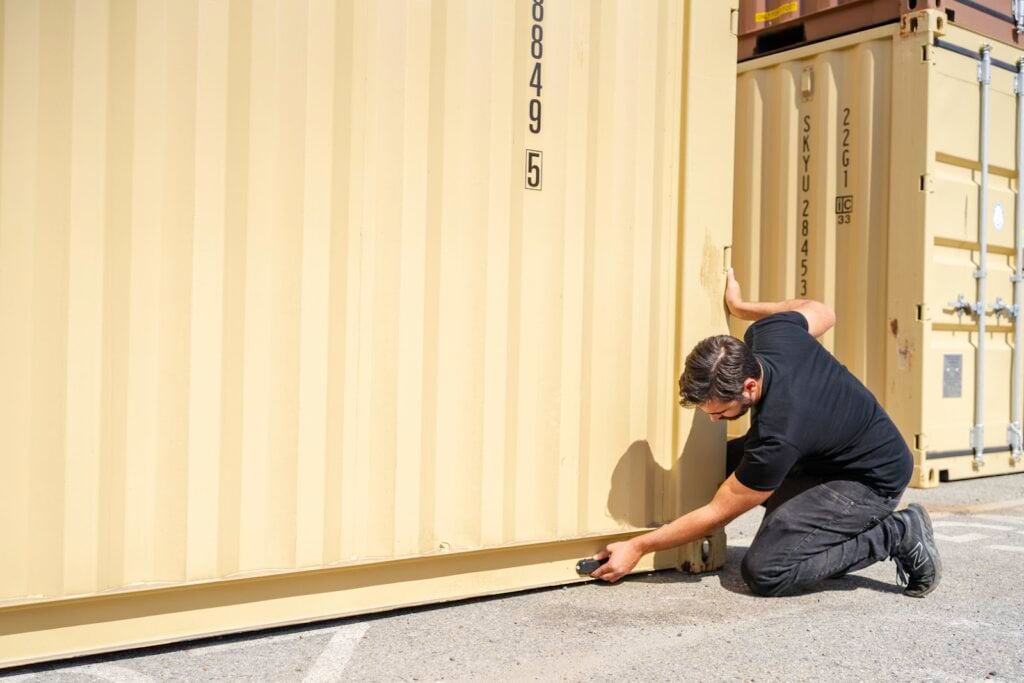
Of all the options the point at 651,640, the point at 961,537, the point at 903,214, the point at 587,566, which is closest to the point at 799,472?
the point at 587,566

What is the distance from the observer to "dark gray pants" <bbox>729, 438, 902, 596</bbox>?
156 inches

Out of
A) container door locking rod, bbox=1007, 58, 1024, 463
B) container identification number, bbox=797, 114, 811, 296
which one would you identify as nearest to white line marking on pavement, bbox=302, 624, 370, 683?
container identification number, bbox=797, 114, 811, 296

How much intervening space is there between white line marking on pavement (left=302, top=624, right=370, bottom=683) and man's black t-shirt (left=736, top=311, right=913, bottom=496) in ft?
5.08

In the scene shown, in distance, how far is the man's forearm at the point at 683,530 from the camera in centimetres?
389

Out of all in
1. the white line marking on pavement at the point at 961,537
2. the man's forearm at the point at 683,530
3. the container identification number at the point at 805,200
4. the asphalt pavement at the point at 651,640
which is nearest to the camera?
the asphalt pavement at the point at 651,640

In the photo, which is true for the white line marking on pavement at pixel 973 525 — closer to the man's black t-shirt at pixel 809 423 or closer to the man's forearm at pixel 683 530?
the man's black t-shirt at pixel 809 423

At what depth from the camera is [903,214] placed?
629cm

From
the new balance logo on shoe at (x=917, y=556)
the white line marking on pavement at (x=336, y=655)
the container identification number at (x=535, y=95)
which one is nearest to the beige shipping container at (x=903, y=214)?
the new balance logo on shoe at (x=917, y=556)

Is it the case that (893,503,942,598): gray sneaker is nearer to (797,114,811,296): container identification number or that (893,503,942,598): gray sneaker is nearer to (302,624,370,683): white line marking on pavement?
(302,624,370,683): white line marking on pavement

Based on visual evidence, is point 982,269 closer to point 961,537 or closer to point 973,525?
point 973,525

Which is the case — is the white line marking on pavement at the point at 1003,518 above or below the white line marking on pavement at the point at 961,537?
above

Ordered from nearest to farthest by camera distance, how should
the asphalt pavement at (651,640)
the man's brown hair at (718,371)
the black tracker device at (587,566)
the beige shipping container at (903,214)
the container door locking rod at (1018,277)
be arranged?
the asphalt pavement at (651,640) < the man's brown hair at (718,371) < the black tracker device at (587,566) < the beige shipping container at (903,214) < the container door locking rod at (1018,277)

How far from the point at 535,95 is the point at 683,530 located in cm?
178

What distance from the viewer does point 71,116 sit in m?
2.95
